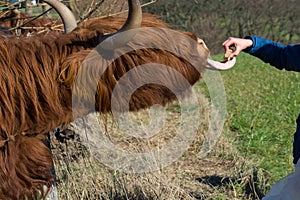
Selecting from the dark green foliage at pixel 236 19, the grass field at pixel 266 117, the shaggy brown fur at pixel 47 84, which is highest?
the shaggy brown fur at pixel 47 84

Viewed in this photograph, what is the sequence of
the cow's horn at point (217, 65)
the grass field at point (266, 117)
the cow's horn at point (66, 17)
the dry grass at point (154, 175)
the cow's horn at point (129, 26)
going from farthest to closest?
1. the grass field at point (266, 117)
2. the dry grass at point (154, 175)
3. the cow's horn at point (66, 17)
4. the cow's horn at point (217, 65)
5. the cow's horn at point (129, 26)

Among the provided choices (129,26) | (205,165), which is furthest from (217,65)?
(205,165)

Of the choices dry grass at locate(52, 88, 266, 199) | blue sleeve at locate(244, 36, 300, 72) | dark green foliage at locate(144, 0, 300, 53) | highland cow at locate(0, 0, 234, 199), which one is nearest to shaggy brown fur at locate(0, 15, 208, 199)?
highland cow at locate(0, 0, 234, 199)

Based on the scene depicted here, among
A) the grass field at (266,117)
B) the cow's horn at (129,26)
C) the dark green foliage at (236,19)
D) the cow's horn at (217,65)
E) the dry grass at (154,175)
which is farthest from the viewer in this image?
the dark green foliage at (236,19)

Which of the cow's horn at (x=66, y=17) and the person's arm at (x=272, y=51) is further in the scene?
Answer: the cow's horn at (x=66, y=17)

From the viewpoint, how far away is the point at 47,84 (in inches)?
138

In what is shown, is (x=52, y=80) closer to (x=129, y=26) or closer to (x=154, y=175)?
(x=129, y=26)

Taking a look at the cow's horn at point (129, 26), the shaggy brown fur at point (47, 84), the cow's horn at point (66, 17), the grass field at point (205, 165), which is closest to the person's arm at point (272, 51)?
the shaggy brown fur at point (47, 84)

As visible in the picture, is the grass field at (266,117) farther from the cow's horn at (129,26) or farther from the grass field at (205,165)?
the cow's horn at (129,26)

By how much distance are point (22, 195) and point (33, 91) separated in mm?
670

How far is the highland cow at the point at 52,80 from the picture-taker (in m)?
3.46

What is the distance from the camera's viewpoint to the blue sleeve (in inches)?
149

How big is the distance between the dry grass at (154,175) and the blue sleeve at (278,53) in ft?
3.76

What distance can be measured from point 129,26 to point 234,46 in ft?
2.60
